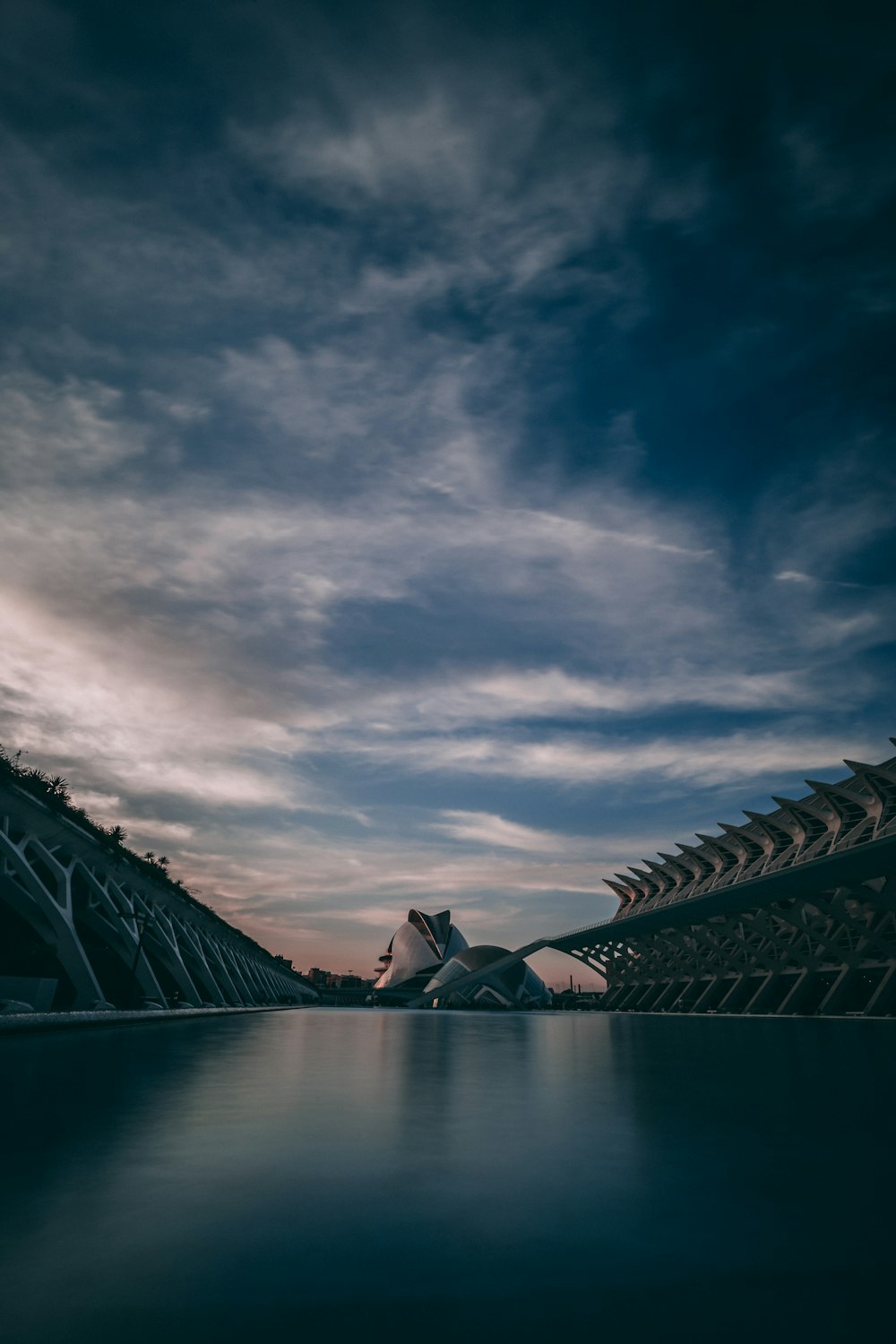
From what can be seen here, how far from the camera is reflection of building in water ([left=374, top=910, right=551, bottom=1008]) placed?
10725 cm

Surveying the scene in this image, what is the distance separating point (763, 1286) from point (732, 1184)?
1494 millimetres

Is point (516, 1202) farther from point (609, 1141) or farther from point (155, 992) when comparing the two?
point (155, 992)

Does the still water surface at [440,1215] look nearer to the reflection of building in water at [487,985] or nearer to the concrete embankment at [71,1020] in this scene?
the concrete embankment at [71,1020]

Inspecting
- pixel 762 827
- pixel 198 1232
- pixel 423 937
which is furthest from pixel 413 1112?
pixel 423 937

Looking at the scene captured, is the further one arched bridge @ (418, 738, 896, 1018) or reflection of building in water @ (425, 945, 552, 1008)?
reflection of building in water @ (425, 945, 552, 1008)

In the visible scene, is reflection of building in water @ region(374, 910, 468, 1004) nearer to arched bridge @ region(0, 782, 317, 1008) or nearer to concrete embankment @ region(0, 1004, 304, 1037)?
arched bridge @ region(0, 782, 317, 1008)

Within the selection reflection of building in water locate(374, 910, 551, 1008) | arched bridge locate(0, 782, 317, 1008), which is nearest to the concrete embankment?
arched bridge locate(0, 782, 317, 1008)

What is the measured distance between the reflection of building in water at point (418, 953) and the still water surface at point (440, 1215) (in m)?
121

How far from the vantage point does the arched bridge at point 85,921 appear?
23.4 meters

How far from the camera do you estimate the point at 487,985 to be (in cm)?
10288

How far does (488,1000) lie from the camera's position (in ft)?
338

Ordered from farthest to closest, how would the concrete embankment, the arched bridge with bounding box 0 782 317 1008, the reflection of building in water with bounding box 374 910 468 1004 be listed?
1. the reflection of building in water with bounding box 374 910 468 1004
2. the arched bridge with bounding box 0 782 317 1008
3. the concrete embankment

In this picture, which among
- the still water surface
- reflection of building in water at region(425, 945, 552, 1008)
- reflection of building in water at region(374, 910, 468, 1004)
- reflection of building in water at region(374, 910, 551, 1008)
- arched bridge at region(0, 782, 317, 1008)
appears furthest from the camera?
reflection of building in water at region(374, 910, 468, 1004)

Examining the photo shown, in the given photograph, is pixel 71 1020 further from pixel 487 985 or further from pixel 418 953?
pixel 418 953
